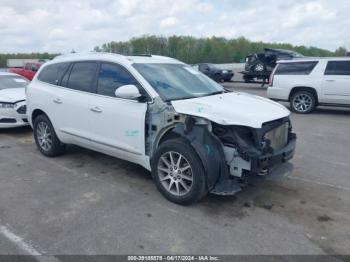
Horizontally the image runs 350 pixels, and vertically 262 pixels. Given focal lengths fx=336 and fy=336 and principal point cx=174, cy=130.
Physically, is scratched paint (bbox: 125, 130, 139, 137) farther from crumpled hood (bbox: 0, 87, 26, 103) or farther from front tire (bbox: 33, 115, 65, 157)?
crumpled hood (bbox: 0, 87, 26, 103)

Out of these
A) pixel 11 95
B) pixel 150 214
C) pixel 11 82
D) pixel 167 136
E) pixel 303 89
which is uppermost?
pixel 11 82

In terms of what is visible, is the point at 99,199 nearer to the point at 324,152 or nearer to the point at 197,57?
the point at 324,152

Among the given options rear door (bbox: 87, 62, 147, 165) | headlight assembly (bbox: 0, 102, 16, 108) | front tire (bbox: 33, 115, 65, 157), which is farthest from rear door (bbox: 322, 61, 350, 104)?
headlight assembly (bbox: 0, 102, 16, 108)

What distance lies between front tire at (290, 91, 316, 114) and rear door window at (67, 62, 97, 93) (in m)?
8.05

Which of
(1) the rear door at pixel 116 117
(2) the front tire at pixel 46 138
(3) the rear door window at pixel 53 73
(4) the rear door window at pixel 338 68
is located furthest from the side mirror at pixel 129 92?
(4) the rear door window at pixel 338 68

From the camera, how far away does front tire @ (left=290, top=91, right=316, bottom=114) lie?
11023mm

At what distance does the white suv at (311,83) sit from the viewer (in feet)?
34.4

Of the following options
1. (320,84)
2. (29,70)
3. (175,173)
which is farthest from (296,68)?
(29,70)

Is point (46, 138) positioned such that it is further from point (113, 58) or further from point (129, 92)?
point (129, 92)

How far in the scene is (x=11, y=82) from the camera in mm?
9555

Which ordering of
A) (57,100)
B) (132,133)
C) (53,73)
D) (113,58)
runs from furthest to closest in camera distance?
(53,73)
(57,100)
(113,58)
(132,133)

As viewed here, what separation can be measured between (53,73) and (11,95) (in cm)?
311

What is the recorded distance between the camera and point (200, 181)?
3.88 meters

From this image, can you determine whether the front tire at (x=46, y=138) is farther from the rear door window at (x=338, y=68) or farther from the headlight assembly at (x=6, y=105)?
the rear door window at (x=338, y=68)
